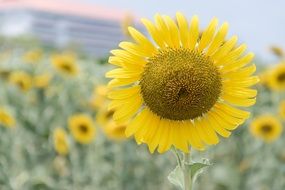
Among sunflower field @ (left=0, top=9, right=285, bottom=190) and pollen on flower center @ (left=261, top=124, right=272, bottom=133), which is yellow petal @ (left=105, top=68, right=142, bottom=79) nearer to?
sunflower field @ (left=0, top=9, right=285, bottom=190)

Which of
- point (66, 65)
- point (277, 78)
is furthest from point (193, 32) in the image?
point (66, 65)

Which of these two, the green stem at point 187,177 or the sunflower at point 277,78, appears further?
the sunflower at point 277,78

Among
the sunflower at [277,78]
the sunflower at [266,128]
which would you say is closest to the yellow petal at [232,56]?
the sunflower at [266,128]

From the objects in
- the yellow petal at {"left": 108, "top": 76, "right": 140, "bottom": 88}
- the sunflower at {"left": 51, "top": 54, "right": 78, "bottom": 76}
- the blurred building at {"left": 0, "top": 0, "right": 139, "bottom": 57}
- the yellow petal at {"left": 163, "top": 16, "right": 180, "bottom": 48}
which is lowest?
the blurred building at {"left": 0, "top": 0, "right": 139, "bottom": 57}

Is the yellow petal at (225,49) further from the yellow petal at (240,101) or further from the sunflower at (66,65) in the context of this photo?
the sunflower at (66,65)

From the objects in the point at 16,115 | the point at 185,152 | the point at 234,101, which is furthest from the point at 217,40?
the point at 16,115

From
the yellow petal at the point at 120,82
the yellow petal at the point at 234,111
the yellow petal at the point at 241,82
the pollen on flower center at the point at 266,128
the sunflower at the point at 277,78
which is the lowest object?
the pollen on flower center at the point at 266,128

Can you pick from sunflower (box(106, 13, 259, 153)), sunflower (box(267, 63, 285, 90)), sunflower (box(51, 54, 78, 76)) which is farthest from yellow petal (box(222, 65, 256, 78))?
sunflower (box(51, 54, 78, 76))
